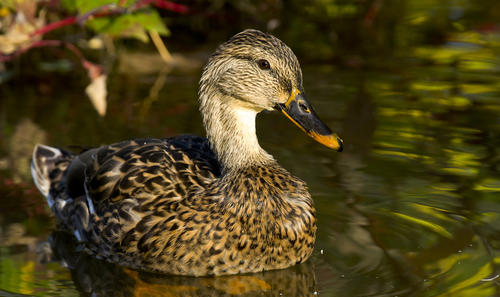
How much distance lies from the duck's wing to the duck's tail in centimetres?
33

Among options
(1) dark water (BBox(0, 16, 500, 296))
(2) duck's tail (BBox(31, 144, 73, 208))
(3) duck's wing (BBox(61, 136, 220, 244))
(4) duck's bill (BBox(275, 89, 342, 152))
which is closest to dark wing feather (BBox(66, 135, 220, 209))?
(3) duck's wing (BBox(61, 136, 220, 244))

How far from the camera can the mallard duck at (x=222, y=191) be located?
5.54m

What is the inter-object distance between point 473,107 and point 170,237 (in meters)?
4.16

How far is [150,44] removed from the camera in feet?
37.5

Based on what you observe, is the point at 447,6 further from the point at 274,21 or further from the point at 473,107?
the point at 473,107

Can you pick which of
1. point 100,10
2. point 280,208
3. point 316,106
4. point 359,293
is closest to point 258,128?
point 316,106

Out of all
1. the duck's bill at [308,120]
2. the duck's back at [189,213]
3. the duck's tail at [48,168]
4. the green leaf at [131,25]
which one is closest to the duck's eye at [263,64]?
the duck's bill at [308,120]

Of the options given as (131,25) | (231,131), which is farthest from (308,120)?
(131,25)

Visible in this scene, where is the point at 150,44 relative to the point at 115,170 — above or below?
below

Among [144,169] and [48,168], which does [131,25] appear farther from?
[144,169]

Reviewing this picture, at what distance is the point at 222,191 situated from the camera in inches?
225

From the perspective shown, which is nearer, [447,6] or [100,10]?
[100,10]

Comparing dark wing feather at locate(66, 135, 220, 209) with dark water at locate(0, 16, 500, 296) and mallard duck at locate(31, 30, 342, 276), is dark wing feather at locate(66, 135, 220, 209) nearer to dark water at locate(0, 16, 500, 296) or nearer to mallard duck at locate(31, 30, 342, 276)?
mallard duck at locate(31, 30, 342, 276)

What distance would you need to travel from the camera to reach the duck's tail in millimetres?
6941
